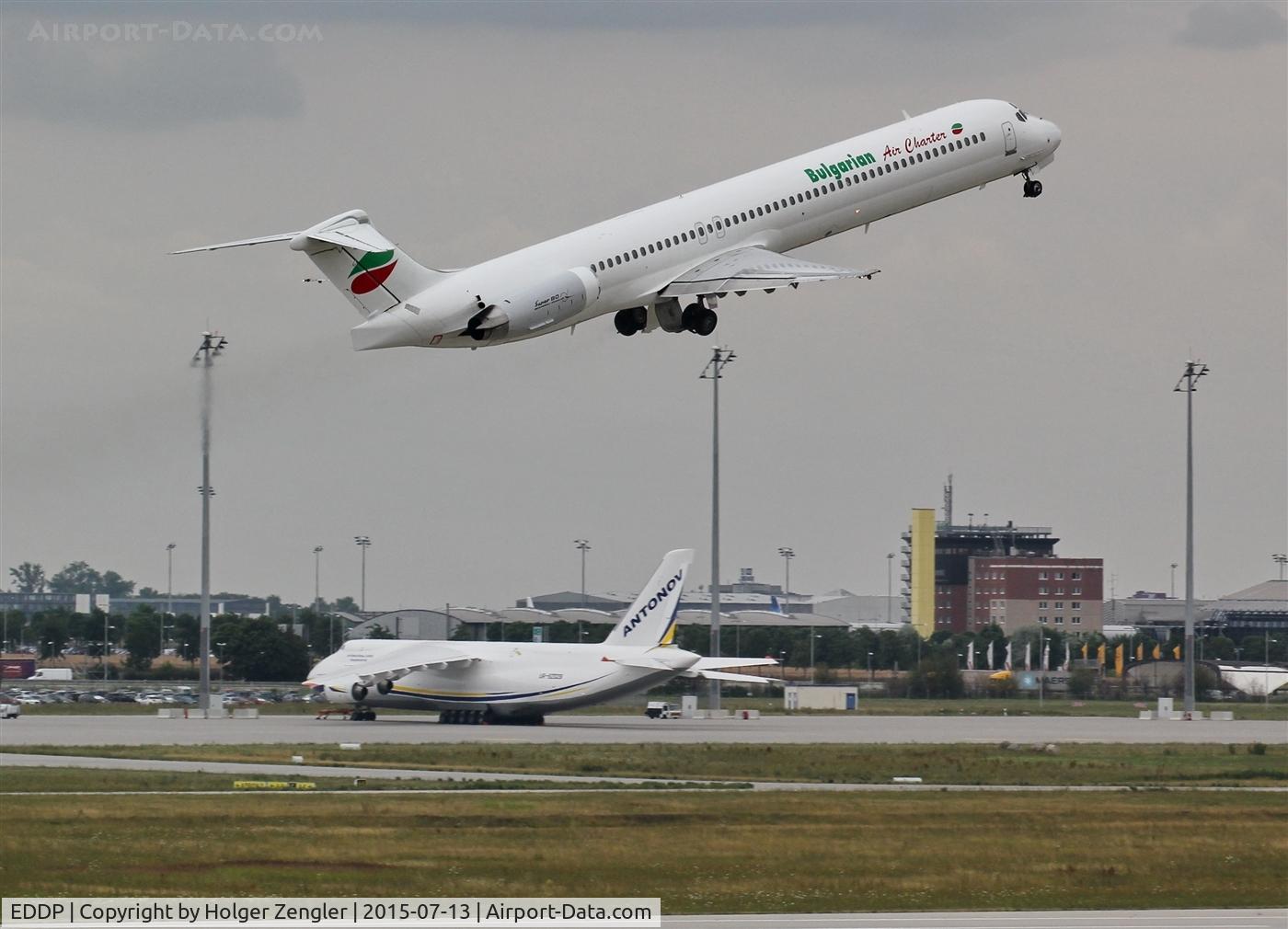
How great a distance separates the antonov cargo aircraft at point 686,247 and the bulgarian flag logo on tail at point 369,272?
0.02 m

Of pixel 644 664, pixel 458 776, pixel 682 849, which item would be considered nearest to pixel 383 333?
pixel 682 849

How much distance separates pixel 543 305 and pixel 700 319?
744 centimetres

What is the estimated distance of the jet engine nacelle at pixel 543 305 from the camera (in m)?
53.2

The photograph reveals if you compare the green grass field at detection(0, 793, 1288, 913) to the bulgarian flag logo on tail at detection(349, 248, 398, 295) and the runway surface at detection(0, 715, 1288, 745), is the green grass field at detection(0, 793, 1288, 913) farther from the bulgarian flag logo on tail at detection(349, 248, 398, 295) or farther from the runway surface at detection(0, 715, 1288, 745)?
the runway surface at detection(0, 715, 1288, 745)

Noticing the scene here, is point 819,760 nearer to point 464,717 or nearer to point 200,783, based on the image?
point 200,783

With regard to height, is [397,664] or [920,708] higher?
[397,664]

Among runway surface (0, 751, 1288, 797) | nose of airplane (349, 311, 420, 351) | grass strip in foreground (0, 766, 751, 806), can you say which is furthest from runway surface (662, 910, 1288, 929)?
grass strip in foreground (0, 766, 751, 806)

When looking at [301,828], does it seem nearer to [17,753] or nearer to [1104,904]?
[1104,904]

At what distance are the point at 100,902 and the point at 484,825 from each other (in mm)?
18359

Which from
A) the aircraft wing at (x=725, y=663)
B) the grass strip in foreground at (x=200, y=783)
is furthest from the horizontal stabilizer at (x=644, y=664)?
the grass strip in foreground at (x=200, y=783)

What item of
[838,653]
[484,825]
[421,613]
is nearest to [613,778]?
[484,825]

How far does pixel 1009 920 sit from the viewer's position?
147ft

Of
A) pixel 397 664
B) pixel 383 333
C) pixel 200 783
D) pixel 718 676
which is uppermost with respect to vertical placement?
pixel 383 333

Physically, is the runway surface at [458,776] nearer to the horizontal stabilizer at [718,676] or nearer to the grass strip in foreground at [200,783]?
the grass strip in foreground at [200,783]
